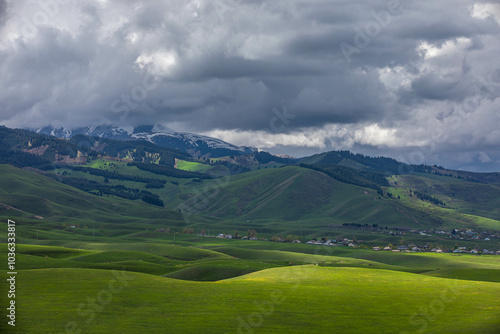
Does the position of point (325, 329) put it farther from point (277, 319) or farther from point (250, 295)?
point (250, 295)

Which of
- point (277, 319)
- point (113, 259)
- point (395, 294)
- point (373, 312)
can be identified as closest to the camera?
point (277, 319)

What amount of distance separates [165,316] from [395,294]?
3735 centimetres

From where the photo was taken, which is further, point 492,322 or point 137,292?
point 137,292

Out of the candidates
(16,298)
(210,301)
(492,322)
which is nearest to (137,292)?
(210,301)

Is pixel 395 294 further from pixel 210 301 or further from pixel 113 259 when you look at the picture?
pixel 113 259

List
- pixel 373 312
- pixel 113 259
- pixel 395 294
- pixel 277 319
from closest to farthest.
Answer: pixel 277 319, pixel 373 312, pixel 395 294, pixel 113 259

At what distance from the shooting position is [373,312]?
61312 millimetres

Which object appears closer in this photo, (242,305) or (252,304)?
(242,305)

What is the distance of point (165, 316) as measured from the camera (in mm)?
56500

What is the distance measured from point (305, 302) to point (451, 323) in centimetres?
1873

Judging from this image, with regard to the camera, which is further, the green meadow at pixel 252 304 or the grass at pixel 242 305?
the grass at pixel 242 305

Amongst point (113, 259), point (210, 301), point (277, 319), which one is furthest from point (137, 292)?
point (113, 259)

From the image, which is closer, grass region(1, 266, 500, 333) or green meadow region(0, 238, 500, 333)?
green meadow region(0, 238, 500, 333)

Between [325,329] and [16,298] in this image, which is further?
[16,298]
